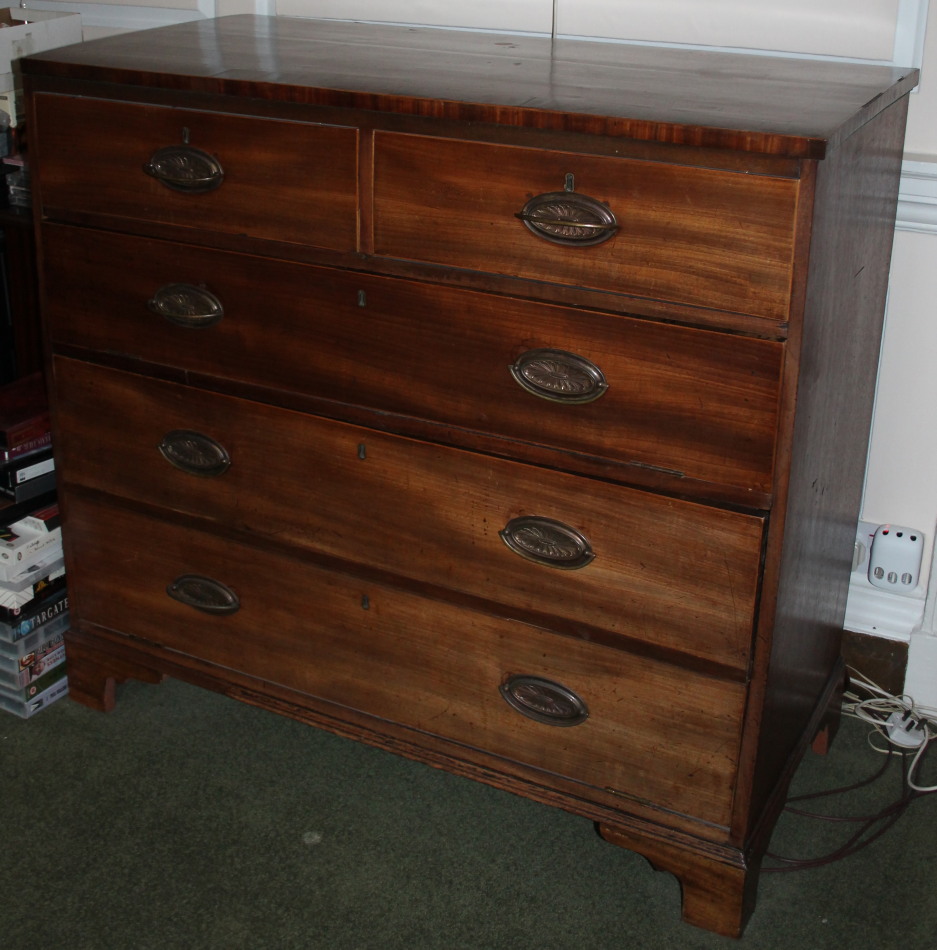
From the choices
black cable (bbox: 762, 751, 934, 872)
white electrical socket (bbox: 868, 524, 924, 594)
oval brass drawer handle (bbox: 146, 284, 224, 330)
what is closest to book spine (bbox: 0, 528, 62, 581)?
oval brass drawer handle (bbox: 146, 284, 224, 330)

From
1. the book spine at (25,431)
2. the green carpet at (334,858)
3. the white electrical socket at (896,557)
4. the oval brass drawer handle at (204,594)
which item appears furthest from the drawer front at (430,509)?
the white electrical socket at (896,557)

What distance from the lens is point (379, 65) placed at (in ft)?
4.93

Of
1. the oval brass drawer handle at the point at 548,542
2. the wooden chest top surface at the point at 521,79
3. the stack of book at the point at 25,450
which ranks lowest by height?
the stack of book at the point at 25,450

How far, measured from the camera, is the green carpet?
153 centimetres

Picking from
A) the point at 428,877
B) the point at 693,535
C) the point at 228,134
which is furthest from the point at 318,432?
the point at 428,877

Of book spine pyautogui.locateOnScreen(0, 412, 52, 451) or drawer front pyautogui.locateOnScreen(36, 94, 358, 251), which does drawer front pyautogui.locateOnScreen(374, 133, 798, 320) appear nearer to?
drawer front pyautogui.locateOnScreen(36, 94, 358, 251)

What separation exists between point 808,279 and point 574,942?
86 cm

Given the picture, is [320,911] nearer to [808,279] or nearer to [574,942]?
[574,942]

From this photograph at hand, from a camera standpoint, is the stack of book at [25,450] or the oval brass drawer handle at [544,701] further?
the stack of book at [25,450]

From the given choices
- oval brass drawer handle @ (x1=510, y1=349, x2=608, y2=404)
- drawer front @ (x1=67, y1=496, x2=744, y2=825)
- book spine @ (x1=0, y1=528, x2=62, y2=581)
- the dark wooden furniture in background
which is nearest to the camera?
oval brass drawer handle @ (x1=510, y1=349, x2=608, y2=404)

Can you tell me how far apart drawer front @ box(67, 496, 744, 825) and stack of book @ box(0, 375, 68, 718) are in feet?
0.27

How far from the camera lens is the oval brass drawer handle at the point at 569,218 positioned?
1.25m

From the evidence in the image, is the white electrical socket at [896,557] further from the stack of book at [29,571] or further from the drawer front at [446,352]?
the stack of book at [29,571]

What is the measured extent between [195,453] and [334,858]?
577 millimetres
